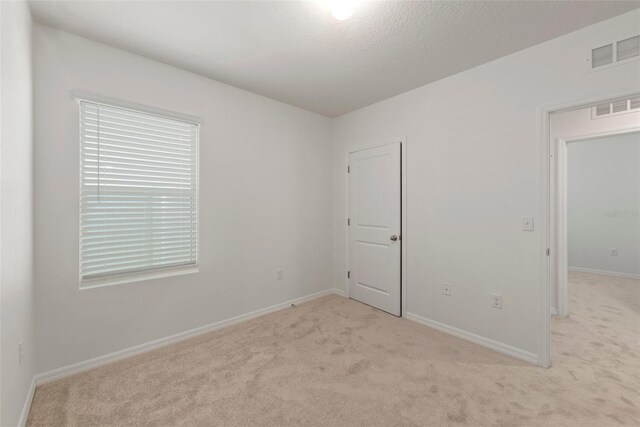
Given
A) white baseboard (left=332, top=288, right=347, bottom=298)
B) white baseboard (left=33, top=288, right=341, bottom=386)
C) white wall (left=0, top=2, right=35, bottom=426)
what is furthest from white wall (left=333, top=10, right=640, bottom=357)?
white wall (left=0, top=2, right=35, bottom=426)

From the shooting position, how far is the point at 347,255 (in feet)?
12.6

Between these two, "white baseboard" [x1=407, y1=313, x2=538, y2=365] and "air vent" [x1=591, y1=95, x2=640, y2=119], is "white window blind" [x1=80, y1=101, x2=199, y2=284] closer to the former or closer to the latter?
"white baseboard" [x1=407, y1=313, x2=538, y2=365]

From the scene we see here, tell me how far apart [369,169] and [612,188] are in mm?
4911

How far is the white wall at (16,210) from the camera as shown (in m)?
1.28

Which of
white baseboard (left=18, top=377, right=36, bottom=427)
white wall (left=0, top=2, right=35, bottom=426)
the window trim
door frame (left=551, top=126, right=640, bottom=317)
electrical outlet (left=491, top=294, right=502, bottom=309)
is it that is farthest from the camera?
door frame (left=551, top=126, right=640, bottom=317)

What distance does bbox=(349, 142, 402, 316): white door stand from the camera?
10.6 feet

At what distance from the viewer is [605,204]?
16.4ft

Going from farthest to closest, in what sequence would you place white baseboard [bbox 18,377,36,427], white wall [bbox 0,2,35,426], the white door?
the white door → white baseboard [bbox 18,377,36,427] → white wall [bbox 0,2,35,426]

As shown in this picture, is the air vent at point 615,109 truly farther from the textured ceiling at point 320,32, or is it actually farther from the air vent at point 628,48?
the textured ceiling at point 320,32

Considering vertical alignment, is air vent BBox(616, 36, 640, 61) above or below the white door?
above

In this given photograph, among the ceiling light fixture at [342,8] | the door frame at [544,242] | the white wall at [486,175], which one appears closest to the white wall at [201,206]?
the white wall at [486,175]

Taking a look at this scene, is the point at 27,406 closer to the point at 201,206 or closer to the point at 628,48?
the point at 201,206

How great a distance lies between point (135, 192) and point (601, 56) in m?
3.77

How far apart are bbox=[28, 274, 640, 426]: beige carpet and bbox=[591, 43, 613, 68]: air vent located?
2292mm
